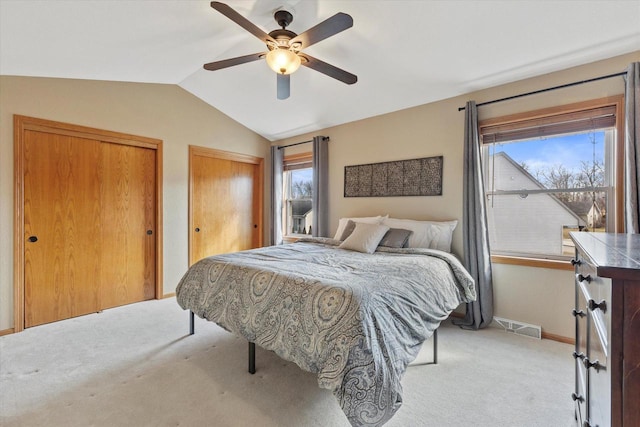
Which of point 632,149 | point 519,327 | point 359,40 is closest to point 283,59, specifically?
point 359,40

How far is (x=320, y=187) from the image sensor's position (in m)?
4.38

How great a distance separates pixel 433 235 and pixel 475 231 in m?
0.40

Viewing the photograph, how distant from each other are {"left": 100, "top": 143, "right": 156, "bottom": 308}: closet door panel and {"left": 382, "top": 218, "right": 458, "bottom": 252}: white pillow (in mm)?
3316

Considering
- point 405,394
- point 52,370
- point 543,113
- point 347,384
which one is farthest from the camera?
point 543,113

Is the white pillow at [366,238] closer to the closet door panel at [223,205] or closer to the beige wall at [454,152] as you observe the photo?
the beige wall at [454,152]

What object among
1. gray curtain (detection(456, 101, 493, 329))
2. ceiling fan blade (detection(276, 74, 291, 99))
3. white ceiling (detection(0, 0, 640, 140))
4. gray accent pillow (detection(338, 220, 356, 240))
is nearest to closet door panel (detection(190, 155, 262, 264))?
white ceiling (detection(0, 0, 640, 140))

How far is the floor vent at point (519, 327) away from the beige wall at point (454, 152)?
0.05m

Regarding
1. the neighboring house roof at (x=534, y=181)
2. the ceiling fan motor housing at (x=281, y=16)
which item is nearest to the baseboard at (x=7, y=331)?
the ceiling fan motor housing at (x=281, y=16)

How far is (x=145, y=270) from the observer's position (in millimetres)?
3861

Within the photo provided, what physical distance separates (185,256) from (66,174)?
1657 millimetres

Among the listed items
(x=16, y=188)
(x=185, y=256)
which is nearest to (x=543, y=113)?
(x=185, y=256)

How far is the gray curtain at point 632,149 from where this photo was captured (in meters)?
2.19

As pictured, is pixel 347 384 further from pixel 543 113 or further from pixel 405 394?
pixel 543 113

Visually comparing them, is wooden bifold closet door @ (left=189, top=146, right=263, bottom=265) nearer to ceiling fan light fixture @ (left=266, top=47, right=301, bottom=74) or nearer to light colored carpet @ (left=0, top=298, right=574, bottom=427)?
light colored carpet @ (left=0, top=298, right=574, bottom=427)
